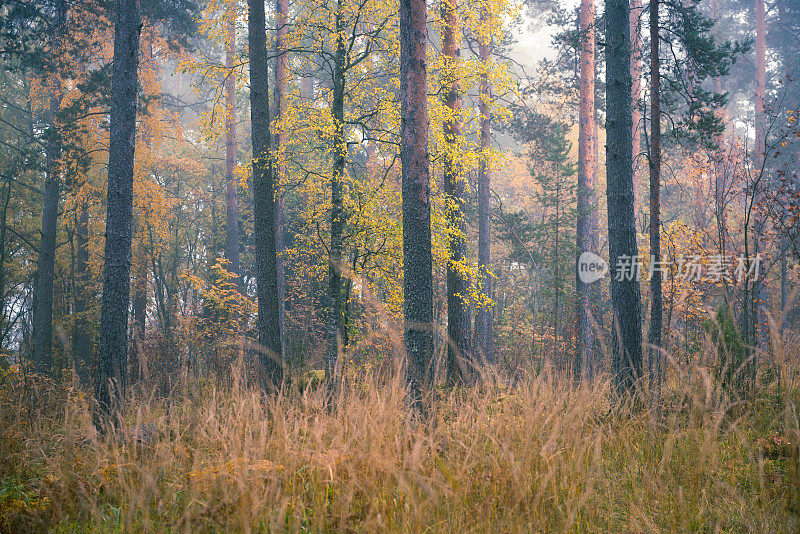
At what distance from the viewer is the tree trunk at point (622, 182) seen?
6719 millimetres

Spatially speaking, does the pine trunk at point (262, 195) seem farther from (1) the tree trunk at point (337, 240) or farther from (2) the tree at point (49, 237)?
(2) the tree at point (49, 237)

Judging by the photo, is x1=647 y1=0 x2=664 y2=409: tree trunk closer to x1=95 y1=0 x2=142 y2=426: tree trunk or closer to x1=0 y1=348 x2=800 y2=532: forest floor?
x1=0 y1=348 x2=800 y2=532: forest floor

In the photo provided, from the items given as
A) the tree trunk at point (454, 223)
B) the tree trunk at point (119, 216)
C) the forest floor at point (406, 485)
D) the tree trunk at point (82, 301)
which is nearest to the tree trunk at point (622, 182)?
the forest floor at point (406, 485)

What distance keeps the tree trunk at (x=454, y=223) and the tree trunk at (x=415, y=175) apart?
283 cm

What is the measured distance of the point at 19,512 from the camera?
3518mm

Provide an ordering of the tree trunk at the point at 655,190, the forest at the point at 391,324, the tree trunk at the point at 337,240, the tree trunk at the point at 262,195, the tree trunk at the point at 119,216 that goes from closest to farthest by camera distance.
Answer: the forest at the point at 391,324 → the tree trunk at the point at 119,216 → the tree trunk at the point at 655,190 → the tree trunk at the point at 262,195 → the tree trunk at the point at 337,240

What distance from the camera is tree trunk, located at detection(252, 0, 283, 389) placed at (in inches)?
336

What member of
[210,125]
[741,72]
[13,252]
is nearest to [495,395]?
[210,125]

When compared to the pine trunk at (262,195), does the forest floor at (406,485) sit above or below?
below

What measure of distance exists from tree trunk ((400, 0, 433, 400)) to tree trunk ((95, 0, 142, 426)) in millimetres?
3979

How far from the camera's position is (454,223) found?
31.6 feet

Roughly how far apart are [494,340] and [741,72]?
75.1 ft

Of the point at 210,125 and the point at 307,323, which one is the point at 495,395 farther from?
the point at 307,323

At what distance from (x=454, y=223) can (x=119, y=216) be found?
5678mm
